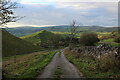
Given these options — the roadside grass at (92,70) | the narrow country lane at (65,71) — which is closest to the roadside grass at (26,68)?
the narrow country lane at (65,71)

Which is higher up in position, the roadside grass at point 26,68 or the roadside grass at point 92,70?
the roadside grass at point 92,70

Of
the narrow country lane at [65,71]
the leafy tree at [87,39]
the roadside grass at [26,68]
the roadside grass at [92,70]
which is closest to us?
the roadside grass at [92,70]

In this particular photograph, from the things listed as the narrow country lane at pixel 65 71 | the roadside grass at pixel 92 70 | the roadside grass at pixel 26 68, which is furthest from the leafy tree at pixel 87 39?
the roadside grass at pixel 92 70

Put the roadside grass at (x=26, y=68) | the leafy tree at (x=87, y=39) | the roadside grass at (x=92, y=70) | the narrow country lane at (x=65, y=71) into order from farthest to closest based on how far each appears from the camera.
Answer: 1. the leafy tree at (x=87, y=39)
2. the roadside grass at (x=26, y=68)
3. the narrow country lane at (x=65, y=71)
4. the roadside grass at (x=92, y=70)

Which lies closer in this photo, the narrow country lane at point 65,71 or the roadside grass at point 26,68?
the narrow country lane at point 65,71

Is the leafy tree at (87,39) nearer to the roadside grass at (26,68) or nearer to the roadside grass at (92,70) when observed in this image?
the roadside grass at (26,68)

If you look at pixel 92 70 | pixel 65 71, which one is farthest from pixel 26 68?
pixel 92 70

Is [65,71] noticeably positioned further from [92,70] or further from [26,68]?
[26,68]

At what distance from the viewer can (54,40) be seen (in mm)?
118812

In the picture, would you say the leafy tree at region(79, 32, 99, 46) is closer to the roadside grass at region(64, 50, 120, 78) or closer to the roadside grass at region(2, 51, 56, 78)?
the roadside grass at region(2, 51, 56, 78)

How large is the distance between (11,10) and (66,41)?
116795 millimetres

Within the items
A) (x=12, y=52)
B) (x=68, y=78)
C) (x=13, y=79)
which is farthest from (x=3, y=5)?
(x=12, y=52)

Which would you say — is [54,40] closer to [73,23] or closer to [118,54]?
[73,23]

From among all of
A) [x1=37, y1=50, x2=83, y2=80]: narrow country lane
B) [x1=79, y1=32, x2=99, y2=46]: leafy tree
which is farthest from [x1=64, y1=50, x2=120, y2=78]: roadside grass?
[x1=79, y1=32, x2=99, y2=46]: leafy tree
